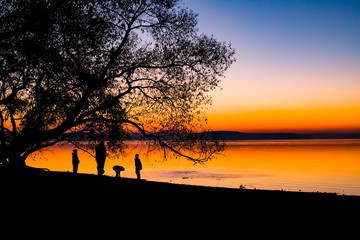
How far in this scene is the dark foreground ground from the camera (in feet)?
31.4

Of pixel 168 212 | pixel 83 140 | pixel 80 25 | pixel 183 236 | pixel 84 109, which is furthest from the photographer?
pixel 83 140

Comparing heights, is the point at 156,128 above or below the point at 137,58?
below

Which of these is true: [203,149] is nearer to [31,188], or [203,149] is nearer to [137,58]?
[137,58]

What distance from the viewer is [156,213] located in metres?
11.6

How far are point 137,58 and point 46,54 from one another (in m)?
7.20

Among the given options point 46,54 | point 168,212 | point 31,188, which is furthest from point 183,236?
point 46,54

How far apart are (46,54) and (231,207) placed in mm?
10078

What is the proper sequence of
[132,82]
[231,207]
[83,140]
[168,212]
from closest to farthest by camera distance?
1. [168,212]
2. [231,207]
3. [132,82]
4. [83,140]

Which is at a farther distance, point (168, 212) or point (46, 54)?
point (46, 54)

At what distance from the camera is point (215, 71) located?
69.4 feet

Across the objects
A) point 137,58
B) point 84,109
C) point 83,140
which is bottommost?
point 83,140

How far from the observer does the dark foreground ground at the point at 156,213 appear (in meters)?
9.57

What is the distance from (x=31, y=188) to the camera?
1412 centimetres

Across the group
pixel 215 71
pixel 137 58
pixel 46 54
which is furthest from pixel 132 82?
pixel 46 54
